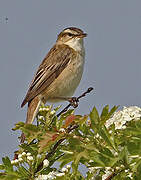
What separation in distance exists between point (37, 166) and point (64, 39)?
466 cm

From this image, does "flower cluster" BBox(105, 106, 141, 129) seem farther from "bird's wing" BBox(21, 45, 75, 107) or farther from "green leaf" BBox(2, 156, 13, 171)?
"bird's wing" BBox(21, 45, 75, 107)

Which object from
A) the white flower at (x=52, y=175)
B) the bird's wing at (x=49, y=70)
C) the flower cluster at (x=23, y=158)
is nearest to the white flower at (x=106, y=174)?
the white flower at (x=52, y=175)

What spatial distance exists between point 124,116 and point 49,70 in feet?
13.0

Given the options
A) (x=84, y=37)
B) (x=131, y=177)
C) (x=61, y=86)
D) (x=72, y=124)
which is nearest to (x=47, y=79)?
(x=61, y=86)

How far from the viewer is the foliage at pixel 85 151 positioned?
2.32 metres

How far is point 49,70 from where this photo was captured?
6605mm

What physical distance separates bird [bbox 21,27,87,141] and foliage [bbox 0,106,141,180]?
114 inches

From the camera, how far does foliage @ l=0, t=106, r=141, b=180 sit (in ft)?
7.61

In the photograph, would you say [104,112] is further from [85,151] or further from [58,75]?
[58,75]

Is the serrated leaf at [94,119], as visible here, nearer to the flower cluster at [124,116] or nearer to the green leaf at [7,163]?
the flower cluster at [124,116]

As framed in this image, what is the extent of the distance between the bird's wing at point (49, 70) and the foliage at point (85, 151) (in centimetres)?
312

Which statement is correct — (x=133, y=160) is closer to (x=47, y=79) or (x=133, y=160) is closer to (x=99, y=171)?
(x=99, y=171)

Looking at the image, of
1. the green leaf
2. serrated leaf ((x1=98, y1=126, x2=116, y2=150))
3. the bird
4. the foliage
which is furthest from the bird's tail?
serrated leaf ((x1=98, y1=126, x2=116, y2=150))

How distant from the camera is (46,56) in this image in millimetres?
7078
